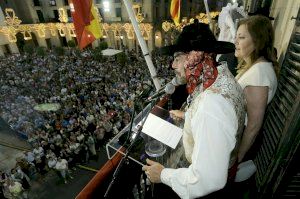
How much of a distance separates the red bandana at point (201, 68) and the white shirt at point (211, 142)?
0.81 feet

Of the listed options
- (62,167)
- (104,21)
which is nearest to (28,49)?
(104,21)

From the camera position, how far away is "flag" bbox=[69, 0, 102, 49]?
4668mm

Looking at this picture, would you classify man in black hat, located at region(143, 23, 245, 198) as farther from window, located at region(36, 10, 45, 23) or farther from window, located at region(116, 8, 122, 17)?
window, located at region(36, 10, 45, 23)

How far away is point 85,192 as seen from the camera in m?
2.09

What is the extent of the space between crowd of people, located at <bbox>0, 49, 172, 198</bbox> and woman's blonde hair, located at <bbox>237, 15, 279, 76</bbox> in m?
2.55

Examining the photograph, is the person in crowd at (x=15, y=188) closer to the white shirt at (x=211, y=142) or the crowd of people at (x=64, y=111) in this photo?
the crowd of people at (x=64, y=111)

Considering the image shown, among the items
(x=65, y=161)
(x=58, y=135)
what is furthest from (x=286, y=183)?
(x=58, y=135)

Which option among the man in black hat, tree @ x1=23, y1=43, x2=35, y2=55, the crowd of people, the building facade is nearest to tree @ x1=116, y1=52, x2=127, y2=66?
the crowd of people

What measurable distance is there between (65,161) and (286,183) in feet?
30.1

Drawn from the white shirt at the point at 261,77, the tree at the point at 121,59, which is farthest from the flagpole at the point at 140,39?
the tree at the point at 121,59

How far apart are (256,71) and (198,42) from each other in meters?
1.13

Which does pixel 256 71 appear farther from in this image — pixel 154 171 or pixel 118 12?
pixel 118 12

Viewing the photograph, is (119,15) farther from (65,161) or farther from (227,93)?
(227,93)

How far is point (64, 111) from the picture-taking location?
45.9 ft
